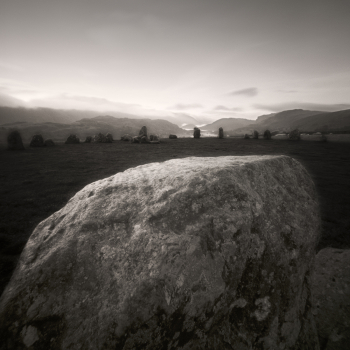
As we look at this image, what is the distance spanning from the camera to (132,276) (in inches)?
57.9

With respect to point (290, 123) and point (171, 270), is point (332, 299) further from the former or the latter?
point (290, 123)

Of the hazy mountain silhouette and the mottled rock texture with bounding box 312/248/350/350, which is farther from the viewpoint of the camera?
the hazy mountain silhouette

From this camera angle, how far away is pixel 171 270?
1.44 meters

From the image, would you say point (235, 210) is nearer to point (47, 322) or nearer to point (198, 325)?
point (198, 325)

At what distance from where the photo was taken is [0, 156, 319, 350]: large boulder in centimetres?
134

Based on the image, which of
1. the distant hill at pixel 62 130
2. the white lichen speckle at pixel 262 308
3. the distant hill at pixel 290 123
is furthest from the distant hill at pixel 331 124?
the white lichen speckle at pixel 262 308

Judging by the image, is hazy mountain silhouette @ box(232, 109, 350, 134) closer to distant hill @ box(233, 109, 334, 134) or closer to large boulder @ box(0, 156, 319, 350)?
distant hill @ box(233, 109, 334, 134)

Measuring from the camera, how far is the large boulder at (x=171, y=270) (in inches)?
52.7

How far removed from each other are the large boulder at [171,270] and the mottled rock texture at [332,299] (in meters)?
0.34

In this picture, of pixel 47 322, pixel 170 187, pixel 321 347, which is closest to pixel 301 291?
pixel 321 347

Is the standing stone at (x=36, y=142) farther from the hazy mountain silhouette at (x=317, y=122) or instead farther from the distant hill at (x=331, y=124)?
the hazy mountain silhouette at (x=317, y=122)

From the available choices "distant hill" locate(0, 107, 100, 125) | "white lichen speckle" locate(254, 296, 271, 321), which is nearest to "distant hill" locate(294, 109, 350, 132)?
"white lichen speckle" locate(254, 296, 271, 321)

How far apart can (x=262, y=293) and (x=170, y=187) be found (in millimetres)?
1283

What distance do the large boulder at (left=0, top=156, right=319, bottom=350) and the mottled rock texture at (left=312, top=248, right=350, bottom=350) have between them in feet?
1.12
